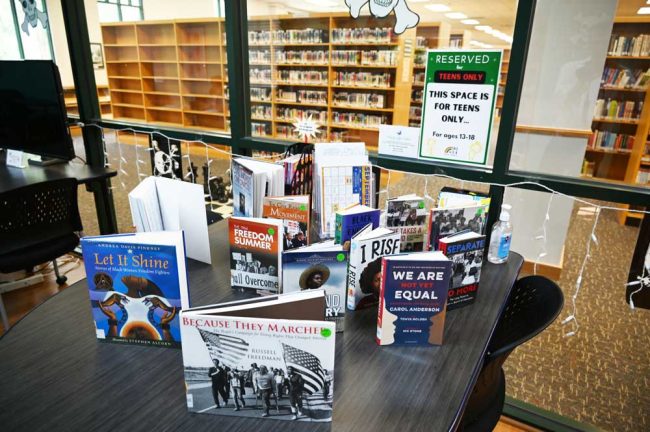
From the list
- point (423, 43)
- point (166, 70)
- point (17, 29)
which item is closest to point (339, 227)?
point (423, 43)

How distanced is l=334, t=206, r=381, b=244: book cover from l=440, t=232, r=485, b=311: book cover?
227mm

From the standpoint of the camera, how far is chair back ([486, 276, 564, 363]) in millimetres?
1075

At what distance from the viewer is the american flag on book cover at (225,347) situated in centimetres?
80

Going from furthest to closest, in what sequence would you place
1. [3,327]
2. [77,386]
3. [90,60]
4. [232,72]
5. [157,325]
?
[90,60]
[3,327]
[232,72]
[157,325]
[77,386]

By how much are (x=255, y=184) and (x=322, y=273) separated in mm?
533

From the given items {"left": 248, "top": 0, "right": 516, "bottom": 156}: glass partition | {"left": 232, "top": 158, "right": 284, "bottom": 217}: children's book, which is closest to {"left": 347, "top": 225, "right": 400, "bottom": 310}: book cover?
{"left": 232, "top": 158, "right": 284, "bottom": 217}: children's book

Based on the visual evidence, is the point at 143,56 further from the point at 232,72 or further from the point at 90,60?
the point at 232,72

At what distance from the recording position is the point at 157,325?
3.32ft

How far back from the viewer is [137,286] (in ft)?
3.32

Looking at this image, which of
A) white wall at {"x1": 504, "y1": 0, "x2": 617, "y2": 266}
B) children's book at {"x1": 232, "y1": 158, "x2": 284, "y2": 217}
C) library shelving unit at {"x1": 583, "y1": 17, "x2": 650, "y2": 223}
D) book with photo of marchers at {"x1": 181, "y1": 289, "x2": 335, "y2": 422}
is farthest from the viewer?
white wall at {"x1": 504, "y1": 0, "x2": 617, "y2": 266}

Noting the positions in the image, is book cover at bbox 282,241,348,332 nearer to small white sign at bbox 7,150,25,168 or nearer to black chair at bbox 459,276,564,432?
black chair at bbox 459,276,564,432

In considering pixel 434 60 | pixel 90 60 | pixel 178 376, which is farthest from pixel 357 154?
pixel 90 60

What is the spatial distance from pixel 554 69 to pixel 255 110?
6.31ft

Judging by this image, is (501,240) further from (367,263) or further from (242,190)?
(242,190)
